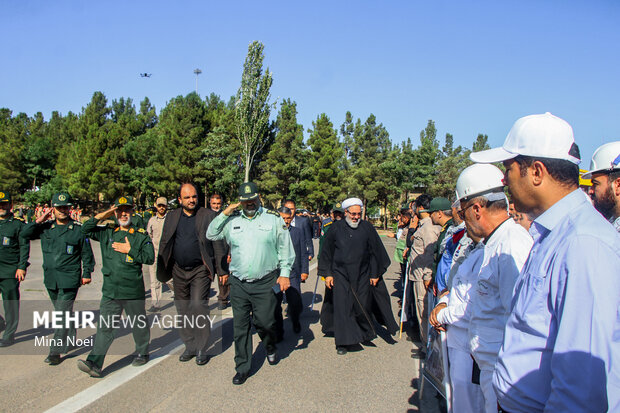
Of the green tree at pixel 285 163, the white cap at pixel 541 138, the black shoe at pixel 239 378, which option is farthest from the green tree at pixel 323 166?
the white cap at pixel 541 138

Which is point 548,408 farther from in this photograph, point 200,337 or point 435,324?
point 200,337

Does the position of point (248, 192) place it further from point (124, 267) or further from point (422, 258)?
point (422, 258)

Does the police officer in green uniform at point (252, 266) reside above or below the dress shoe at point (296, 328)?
above

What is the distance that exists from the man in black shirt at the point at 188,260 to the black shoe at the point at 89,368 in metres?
1.02

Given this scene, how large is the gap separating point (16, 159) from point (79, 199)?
10777mm

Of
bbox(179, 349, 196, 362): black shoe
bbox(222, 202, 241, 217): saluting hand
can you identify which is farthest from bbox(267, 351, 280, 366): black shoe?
bbox(222, 202, 241, 217): saluting hand

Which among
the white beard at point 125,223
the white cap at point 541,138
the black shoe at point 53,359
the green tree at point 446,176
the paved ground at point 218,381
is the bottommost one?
the paved ground at point 218,381

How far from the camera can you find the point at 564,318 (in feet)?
4.21

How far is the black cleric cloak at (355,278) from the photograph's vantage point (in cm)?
576

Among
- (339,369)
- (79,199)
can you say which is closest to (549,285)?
(339,369)

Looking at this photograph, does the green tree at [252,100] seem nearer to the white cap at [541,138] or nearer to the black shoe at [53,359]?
the black shoe at [53,359]

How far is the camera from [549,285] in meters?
1.38

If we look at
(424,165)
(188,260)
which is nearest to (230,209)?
(188,260)

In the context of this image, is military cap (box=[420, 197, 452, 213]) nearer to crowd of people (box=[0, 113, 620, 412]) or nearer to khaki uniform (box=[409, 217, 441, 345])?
crowd of people (box=[0, 113, 620, 412])
